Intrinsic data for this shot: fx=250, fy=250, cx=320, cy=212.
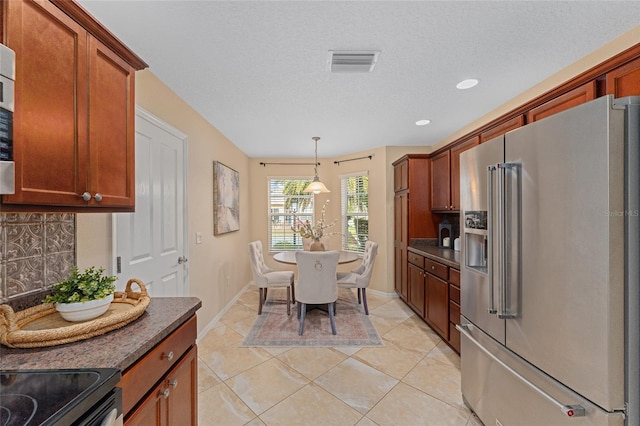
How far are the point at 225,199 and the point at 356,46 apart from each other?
2.78 meters

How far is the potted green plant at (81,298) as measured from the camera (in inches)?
41.5

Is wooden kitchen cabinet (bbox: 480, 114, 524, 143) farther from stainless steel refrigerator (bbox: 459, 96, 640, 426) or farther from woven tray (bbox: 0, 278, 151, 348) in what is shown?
woven tray (bbox: 0, 278, 151, 348)

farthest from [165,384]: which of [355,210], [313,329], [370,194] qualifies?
[355,210]

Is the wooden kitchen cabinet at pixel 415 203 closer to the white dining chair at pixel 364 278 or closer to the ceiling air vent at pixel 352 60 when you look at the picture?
the white dining chair at pixel 364 278

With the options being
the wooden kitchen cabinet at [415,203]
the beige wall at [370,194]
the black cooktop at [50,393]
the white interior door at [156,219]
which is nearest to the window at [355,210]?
the beige wall at [370,194]

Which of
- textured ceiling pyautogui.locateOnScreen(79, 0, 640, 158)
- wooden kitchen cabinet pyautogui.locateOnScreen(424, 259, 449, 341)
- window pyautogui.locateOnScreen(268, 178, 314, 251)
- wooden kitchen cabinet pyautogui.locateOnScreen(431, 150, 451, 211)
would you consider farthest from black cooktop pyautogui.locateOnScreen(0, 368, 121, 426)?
window pyautogui.locateOnScreen(268, 178, 314, 251)

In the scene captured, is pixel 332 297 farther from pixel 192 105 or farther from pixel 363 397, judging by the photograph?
pixel 192 105

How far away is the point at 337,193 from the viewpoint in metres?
5.33

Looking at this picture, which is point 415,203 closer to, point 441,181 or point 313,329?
point 441,181

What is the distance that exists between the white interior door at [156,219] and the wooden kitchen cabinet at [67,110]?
66 cm

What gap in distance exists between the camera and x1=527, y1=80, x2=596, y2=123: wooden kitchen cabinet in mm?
1687

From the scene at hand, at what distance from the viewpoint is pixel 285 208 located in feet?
17.8

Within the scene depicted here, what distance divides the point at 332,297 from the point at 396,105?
2.35 metres

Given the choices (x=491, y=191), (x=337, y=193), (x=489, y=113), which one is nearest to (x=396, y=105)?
(x=489, y=113)
